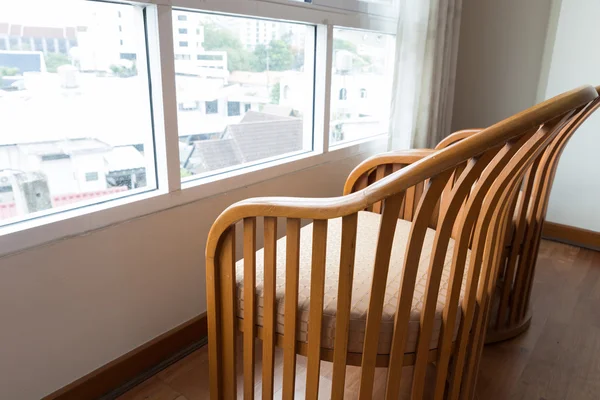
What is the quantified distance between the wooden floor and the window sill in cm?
55

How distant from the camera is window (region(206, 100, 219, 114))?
61.2 inches

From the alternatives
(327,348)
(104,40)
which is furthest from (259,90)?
(327,348)

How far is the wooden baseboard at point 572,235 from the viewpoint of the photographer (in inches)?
98.4

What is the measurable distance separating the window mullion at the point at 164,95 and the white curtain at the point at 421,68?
1.21m

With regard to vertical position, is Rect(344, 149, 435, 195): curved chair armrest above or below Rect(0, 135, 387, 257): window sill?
above

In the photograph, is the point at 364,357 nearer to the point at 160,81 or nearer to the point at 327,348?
the point at 327,348

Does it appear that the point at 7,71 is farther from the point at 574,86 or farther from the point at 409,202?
the point at 574,86

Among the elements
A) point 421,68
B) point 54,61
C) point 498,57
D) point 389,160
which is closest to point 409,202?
point 389,160

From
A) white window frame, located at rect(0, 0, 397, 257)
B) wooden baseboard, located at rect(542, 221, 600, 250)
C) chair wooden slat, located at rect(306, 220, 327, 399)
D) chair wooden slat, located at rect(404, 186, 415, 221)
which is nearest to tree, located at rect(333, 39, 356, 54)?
white window frame, located at rect(0, 0, 397, 257)

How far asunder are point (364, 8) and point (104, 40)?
1.24 m

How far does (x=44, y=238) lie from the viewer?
1121mm

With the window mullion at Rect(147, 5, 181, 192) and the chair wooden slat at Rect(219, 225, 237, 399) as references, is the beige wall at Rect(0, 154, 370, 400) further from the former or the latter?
the chair wooden slat at Rect(219, 225, 237, 399)

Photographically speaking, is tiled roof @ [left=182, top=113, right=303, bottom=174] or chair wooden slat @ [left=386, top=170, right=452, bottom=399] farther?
tiled roof @ [left=182, top=113, right=303, bottom=174]

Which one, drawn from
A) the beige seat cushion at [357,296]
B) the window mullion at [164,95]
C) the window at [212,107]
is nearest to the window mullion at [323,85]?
the window at [212,107]
